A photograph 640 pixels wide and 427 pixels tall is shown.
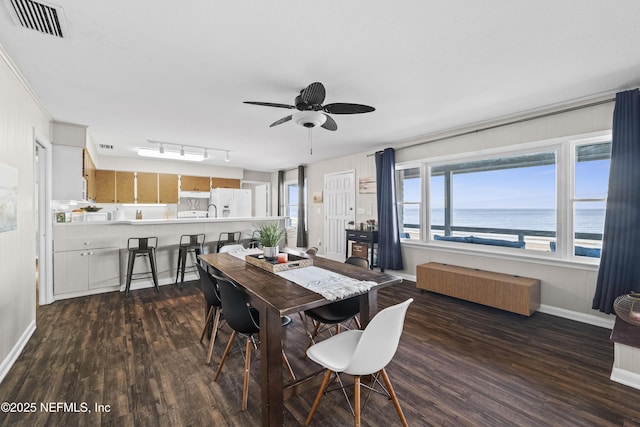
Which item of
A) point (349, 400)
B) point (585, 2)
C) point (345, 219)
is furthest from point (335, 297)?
point (345, 219)

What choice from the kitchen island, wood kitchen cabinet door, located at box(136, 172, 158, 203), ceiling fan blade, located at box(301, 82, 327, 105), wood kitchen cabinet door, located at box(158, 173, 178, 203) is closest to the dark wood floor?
the kitchen island

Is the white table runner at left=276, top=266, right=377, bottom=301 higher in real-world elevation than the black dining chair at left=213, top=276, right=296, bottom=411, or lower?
higher

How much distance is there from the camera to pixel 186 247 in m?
4.49

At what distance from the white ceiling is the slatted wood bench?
83.0 inches

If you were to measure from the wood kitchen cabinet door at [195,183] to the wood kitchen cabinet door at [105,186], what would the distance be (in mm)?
1433

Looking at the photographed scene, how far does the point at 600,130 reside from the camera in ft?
9.83

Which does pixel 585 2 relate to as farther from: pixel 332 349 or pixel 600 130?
pixel 332 349

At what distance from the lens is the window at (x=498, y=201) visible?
353 cm

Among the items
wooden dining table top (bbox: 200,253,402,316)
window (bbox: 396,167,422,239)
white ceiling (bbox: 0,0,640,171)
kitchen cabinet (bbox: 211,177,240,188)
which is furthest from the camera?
A: kitchen cabinet (bbox: 211,177,240,188)

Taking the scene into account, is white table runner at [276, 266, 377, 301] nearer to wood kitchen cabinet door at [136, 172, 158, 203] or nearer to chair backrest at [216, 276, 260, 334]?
chair backrest at [216, 276, 260, 334]

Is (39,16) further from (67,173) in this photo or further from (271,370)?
(67,173)

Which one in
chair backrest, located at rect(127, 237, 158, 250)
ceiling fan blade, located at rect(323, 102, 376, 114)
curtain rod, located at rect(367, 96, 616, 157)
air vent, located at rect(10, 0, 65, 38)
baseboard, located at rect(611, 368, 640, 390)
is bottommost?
baseboard, located at rect(611, 368, 640, 390)

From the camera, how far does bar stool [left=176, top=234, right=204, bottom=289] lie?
4535 millimetres

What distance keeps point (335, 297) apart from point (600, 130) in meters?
3.53
